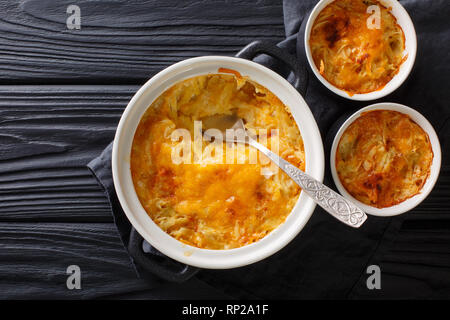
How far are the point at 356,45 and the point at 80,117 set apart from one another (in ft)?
3.26

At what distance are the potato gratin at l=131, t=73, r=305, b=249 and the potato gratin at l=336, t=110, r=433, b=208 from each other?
0.66 feet

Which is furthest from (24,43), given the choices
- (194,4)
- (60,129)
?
(194,4)

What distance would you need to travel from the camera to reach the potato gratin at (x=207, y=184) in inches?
48.8

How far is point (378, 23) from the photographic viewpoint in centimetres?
140

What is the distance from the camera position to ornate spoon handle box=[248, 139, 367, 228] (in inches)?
47.9

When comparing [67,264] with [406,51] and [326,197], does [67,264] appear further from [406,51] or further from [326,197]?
[406,51]

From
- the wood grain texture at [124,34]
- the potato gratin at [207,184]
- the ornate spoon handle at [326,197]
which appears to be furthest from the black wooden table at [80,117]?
the ornate spoon handle at [326,197]

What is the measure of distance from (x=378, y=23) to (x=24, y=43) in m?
1.26

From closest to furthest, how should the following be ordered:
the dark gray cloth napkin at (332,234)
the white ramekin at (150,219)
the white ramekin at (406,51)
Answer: the white ramekin at (150,219) → the white ramekin at (406,51) → the dark gray cloth napkin at (332,234)

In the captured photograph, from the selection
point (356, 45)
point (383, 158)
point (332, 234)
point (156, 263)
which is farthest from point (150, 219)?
point (356, 45)

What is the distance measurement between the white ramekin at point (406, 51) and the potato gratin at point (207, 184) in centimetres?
19

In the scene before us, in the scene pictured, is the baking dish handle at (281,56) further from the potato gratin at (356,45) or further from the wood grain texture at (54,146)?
the wood grain texture at (54,146)

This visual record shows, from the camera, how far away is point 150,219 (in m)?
1.25

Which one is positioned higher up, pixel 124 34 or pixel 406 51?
pixel 124 34
